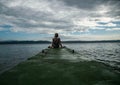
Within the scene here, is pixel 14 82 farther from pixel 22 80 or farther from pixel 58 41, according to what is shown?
pixel 58 41

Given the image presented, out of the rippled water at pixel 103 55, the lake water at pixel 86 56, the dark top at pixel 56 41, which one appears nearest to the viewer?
the rippled water at pixel 103 55

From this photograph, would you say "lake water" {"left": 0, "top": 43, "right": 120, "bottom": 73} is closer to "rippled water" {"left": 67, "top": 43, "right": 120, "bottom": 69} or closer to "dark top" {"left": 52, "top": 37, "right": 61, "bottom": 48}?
"rippled water" {"left": 67, "top": 43, "right": 120, "bottom": 69}

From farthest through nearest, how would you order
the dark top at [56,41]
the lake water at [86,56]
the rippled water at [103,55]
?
the dark top at [56,41]
the lake water at [86,56]
the rippled water at [103,55]

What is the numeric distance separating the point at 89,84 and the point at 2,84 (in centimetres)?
204

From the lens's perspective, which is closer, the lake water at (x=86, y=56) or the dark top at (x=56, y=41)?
the lake water at (x=86, y=56)

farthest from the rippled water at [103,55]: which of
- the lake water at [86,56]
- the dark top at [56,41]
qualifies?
the dark top at [56,41]

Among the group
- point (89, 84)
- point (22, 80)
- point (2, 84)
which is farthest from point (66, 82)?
point (2, 84)

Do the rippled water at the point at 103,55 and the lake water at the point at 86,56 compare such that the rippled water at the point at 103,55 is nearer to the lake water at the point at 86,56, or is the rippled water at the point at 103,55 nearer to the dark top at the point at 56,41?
the lake water at the point at 86,56

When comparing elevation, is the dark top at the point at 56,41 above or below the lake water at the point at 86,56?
above

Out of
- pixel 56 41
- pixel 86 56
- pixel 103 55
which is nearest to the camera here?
pixel 86 56

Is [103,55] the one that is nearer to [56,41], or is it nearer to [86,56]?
[56,41]

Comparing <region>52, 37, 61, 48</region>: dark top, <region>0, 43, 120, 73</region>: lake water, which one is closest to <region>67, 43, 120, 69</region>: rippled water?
<region>0, 43, 120, 73</region>: lake water

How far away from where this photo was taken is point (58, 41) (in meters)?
18.1

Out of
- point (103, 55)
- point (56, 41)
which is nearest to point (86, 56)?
point (56, 41)
